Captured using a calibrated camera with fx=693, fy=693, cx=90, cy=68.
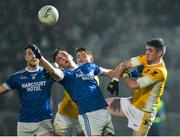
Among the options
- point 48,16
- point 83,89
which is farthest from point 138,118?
point 48,16

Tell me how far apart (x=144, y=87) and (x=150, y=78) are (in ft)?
0.58

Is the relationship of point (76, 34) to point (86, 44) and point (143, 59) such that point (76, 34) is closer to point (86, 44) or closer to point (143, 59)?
point (86, 44)

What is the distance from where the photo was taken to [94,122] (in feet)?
34.1

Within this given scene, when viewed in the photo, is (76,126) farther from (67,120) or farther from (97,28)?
(97,28)

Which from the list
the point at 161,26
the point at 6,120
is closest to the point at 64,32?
the point at 161,26

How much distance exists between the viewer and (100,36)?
77.9 feet

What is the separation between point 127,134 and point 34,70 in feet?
20.9

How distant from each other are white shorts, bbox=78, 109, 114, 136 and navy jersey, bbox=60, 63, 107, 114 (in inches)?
3.0

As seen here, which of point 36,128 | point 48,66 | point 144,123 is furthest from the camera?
point 36,128

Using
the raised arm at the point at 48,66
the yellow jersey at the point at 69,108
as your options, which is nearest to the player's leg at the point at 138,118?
the yellow jersey at the point at 69,108

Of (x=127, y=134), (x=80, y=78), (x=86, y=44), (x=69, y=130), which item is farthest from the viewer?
(x=86, y=44)

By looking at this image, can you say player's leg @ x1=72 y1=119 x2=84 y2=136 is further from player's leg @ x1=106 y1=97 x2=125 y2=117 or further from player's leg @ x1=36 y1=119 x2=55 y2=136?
player's leg @ x1=106 y1=97 x2=125 y2=117

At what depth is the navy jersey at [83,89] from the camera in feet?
34.1

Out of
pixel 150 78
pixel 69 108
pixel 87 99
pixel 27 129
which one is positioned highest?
pixel 150 78
